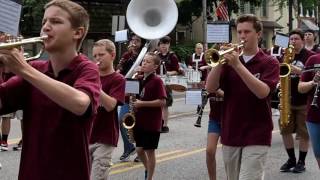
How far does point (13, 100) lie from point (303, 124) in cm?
599

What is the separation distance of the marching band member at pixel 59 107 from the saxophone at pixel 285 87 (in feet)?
14.8

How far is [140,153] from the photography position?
718cm

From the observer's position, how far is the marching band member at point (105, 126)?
5.57 meters

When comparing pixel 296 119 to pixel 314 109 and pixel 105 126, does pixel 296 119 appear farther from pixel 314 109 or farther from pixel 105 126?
pixel 105 126

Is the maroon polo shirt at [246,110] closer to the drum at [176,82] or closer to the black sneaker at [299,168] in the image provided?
the black sneaker at [299,168]

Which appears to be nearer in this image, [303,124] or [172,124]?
[303,124]

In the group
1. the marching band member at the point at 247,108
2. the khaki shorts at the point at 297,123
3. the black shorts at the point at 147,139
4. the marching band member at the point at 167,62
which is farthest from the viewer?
the marching band member at the point at 167,62

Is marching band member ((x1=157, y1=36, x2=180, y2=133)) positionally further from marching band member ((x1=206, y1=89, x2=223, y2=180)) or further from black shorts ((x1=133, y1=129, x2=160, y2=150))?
marching band member ((x1=206, y1=89, x2=223, y2=180))

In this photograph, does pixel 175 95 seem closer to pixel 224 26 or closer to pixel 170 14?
pixel 170 14

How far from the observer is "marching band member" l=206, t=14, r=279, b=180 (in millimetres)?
4961

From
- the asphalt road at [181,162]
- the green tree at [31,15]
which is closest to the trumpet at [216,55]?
the asphalt road at [181,162]

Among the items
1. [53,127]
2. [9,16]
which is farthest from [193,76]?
[53,127]

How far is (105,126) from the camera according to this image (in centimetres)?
571

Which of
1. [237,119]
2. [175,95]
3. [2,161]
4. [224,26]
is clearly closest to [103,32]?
[175,95]
